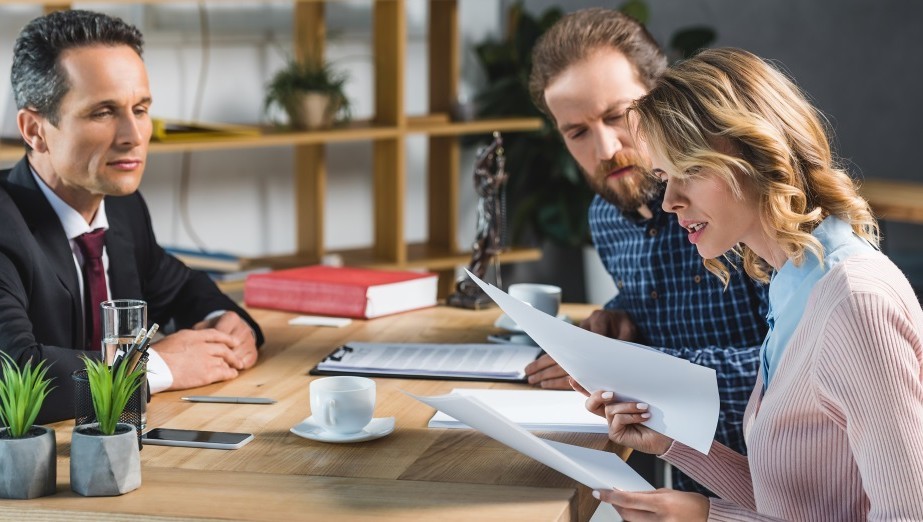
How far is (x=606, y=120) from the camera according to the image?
88.5 inches

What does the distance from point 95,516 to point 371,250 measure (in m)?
3.17

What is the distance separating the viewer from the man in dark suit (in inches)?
76.5

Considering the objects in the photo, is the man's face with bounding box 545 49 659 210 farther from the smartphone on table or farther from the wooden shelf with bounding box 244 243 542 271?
the wooden shelf with bounding box 244 243 542 271

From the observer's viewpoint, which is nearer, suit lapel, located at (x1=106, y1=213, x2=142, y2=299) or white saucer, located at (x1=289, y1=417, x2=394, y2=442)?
white saucer, located at (x1=289, y1=417, x2=394, y2=442)

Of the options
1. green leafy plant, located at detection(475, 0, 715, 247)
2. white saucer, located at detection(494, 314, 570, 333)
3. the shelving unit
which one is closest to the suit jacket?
white saucer, located at detection(494, 314, 570, 333)

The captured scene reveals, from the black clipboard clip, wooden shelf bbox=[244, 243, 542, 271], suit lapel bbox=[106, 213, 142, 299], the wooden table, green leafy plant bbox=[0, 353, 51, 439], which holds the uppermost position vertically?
suit lapel bbox=[106, 213, 142, 299]

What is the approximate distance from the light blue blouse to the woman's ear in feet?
4.25

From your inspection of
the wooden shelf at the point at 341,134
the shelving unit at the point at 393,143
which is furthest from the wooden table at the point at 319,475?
the shelving unit at the point at 393,143

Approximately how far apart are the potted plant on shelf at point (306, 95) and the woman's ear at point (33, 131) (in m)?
1.84

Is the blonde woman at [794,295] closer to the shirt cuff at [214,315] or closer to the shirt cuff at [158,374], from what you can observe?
the shirt cuff at [158,374]

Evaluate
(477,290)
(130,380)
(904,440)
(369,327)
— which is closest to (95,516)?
(130,380)

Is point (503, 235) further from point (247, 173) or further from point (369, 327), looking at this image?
point (247, 173)

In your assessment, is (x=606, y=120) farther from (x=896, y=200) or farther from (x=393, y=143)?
(x=896, y=200)

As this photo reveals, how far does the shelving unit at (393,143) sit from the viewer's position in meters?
4.10
